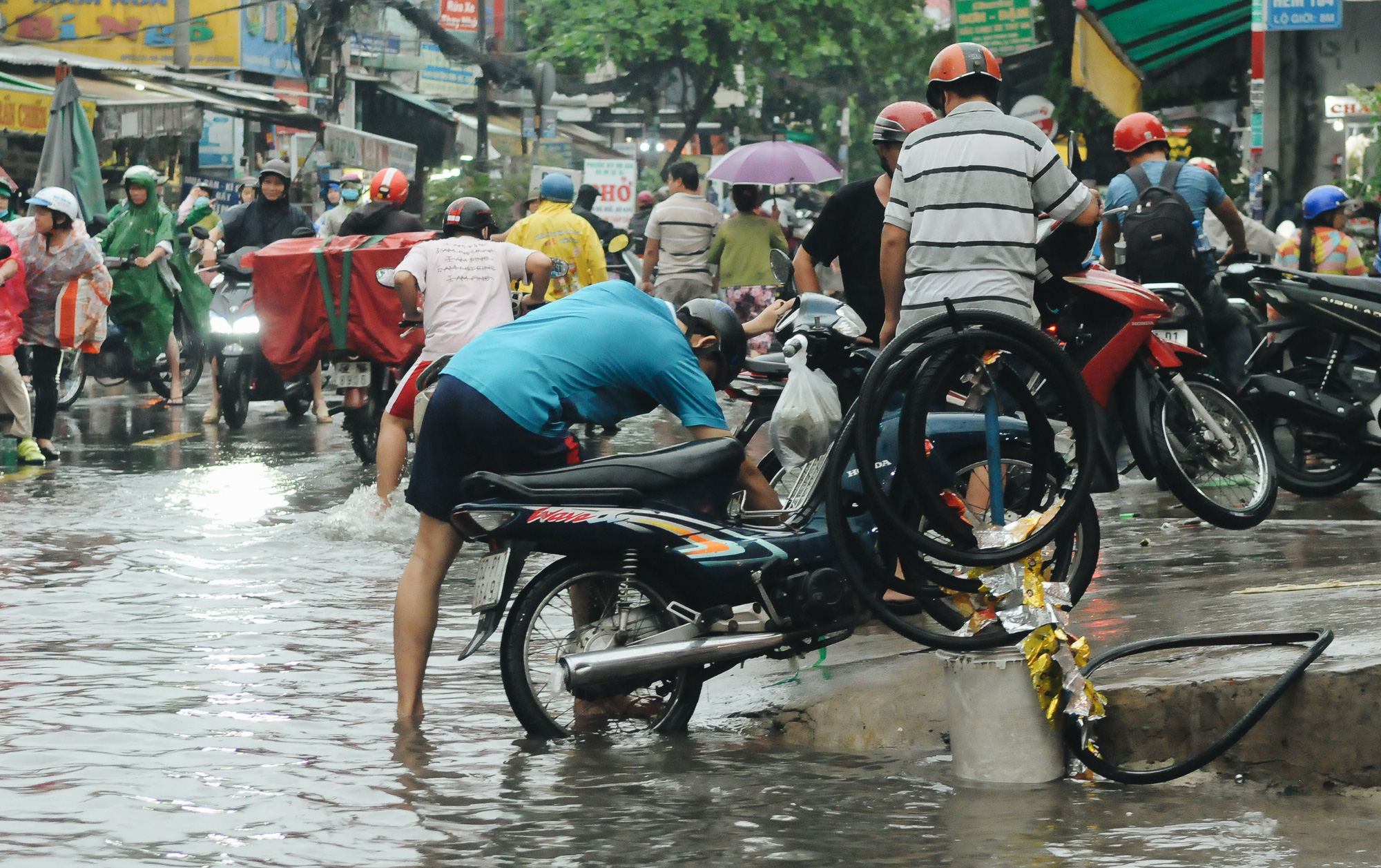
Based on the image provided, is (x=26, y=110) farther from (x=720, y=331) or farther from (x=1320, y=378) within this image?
(x=720, y=331)

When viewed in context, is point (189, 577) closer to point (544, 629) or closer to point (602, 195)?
point (544, 629)

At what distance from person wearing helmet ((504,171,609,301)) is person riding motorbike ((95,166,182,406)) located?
443cm

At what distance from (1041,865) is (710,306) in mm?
2627

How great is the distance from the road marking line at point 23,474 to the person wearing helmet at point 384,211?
2.64 meters

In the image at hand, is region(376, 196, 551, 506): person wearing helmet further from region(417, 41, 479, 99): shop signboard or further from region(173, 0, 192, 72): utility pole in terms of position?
region(417, 41, 479, 99): shop signboard

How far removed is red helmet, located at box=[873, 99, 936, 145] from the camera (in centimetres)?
718

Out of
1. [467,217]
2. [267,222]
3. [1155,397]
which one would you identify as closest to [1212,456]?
[1155,397]

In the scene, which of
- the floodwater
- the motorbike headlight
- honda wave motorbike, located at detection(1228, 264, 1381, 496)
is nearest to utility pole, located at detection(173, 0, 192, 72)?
honda wave motorbike, located at detection(1228, 264, 1381, 496)

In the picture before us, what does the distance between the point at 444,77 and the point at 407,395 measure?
46745 mm

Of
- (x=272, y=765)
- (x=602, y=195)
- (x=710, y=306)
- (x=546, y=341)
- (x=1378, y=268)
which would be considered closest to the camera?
(x=272, y=765)

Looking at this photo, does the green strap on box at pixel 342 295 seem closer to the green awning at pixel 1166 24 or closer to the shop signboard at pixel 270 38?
the green awning at pixel 1166 24

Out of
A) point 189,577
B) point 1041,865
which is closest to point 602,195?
point 189,577

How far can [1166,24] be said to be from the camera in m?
19.7

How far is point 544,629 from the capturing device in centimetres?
528
